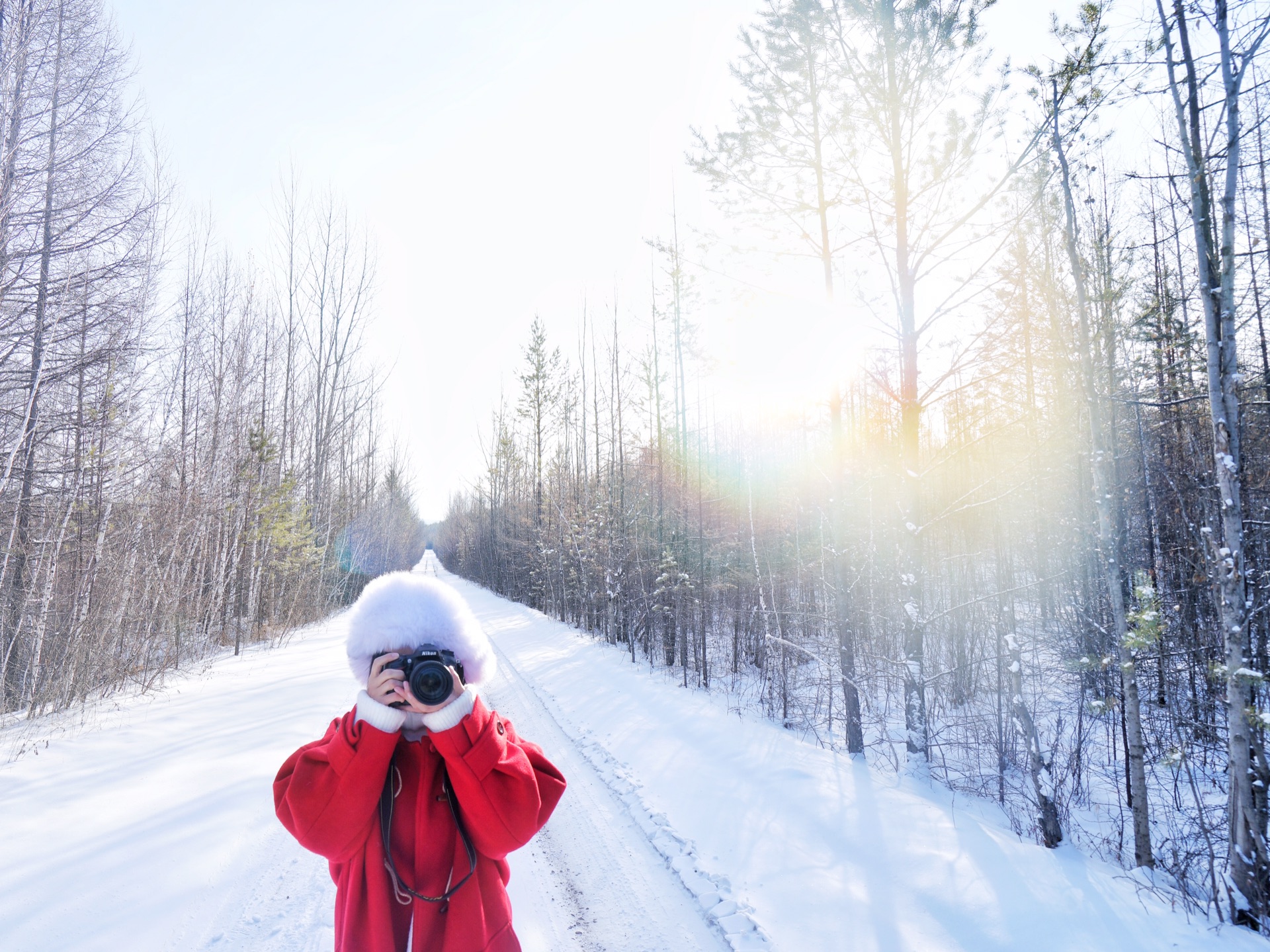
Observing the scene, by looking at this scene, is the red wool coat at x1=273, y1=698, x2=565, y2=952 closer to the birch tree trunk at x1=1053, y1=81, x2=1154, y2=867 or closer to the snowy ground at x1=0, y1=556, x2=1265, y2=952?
the snowy ground at x1=0, y1=556, x2=1265, y2=952

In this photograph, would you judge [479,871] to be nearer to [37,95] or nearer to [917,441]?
[917,441]

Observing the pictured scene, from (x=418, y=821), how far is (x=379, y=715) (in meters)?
0.39

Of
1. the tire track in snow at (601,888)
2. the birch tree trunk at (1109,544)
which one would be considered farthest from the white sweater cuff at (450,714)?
the birch tree trunk at (1109,544)

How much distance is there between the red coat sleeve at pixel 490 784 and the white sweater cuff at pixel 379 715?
109 mm

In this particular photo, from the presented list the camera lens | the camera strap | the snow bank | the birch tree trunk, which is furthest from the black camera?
the birch tree trunk

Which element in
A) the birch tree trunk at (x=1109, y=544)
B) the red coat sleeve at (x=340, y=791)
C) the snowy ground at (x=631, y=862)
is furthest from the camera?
the birch tree trunk at (x=1109, y=544)

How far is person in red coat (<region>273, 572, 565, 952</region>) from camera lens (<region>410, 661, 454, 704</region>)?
0.11ft

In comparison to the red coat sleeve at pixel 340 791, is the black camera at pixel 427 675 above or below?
above

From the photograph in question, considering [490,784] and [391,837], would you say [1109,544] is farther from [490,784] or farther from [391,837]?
[391,837]

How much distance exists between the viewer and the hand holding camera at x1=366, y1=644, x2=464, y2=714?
154cm

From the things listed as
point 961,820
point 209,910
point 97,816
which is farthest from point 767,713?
point 97,816

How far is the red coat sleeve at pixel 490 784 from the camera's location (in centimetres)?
156

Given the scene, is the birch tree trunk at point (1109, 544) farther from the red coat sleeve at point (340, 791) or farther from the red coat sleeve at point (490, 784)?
the red coat sleeve at point (340, 791)

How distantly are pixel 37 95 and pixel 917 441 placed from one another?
12.3 metres
